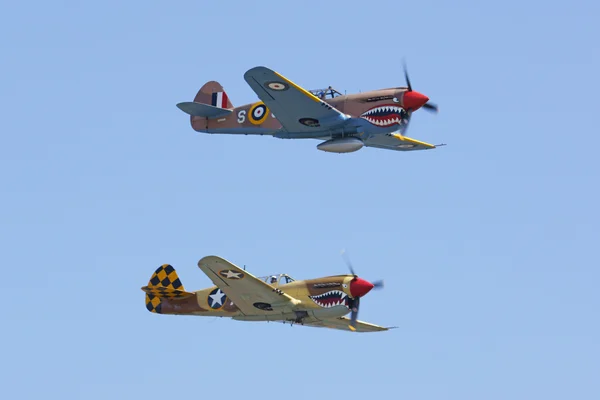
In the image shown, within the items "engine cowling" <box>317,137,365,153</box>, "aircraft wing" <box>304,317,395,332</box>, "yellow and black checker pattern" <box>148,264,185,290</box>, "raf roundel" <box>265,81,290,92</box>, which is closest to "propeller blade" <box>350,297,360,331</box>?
"aircraft wing" <box>304,317,395,332</box>

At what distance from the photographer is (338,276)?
3659cm

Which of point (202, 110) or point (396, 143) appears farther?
point (202, 110)

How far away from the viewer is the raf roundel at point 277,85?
3647 cm

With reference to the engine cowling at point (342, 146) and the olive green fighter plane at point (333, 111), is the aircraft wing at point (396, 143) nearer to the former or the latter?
the olive green fighter plane at point (333, 111)

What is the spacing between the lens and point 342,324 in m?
39.2

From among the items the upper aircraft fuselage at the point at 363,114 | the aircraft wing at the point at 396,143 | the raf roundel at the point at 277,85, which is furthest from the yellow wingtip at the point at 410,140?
the raf roundel at the point at 277,85

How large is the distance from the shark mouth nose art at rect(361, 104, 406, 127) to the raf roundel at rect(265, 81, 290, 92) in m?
2.77

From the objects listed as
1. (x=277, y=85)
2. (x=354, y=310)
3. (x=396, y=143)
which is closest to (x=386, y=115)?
(x=277, y=85)

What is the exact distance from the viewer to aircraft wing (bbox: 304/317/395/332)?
38312 millimetres

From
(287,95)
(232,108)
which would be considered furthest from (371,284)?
(232,108)

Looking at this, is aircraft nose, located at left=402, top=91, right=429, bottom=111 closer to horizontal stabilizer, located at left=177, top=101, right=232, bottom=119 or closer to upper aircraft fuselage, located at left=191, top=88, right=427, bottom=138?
upper aircraft fuselage, located at left=191, top=88, right=427, bottom=138

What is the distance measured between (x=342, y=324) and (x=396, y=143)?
6140 millimetres

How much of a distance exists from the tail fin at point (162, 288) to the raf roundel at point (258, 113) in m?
5.29

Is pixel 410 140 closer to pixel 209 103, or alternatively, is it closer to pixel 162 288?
pixel 209 103
